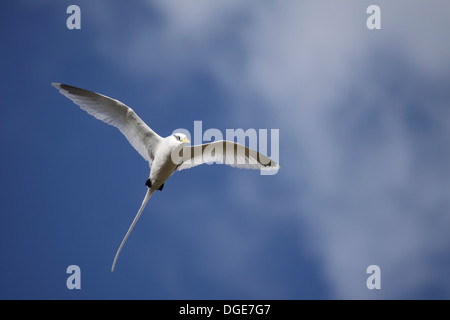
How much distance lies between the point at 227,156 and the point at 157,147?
130 cm

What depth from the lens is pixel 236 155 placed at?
8383mm

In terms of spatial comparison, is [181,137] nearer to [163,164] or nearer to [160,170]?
[163,164]

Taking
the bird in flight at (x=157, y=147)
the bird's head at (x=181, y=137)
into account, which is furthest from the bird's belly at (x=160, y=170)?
Result: the bird's head at (x=181, y=137)

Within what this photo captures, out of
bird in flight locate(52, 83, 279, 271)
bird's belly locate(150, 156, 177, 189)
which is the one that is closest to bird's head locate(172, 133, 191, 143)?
bird in flight locate(52, 83, 279, 271)

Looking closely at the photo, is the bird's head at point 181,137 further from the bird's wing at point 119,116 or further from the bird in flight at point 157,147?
the bird's wing at point 119,116

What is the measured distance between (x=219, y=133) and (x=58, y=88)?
115 inches

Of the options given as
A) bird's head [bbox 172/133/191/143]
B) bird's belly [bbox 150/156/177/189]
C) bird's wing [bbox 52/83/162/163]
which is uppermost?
bird's wing [bbox 52/83/162/163]

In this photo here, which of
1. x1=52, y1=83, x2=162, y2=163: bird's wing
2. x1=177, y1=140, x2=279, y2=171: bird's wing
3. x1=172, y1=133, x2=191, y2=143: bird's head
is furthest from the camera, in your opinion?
x1=177, y1=140, x2=279, y2=171: bird's wing

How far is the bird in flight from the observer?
7.64m

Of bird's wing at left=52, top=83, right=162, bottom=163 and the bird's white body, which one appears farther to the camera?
bird's wing at left=52, top=83, right=162, bottom=163

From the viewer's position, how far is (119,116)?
26.3 feet

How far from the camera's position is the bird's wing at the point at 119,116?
25.9ft

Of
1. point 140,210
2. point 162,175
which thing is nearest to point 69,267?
point 140,210

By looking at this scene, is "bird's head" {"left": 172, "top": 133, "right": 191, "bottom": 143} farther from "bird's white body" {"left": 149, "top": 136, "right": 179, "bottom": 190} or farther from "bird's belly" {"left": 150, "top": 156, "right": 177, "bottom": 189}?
"bird's belly" {"left": 150, "top": 156, "right": 177, "bottom": 189}
